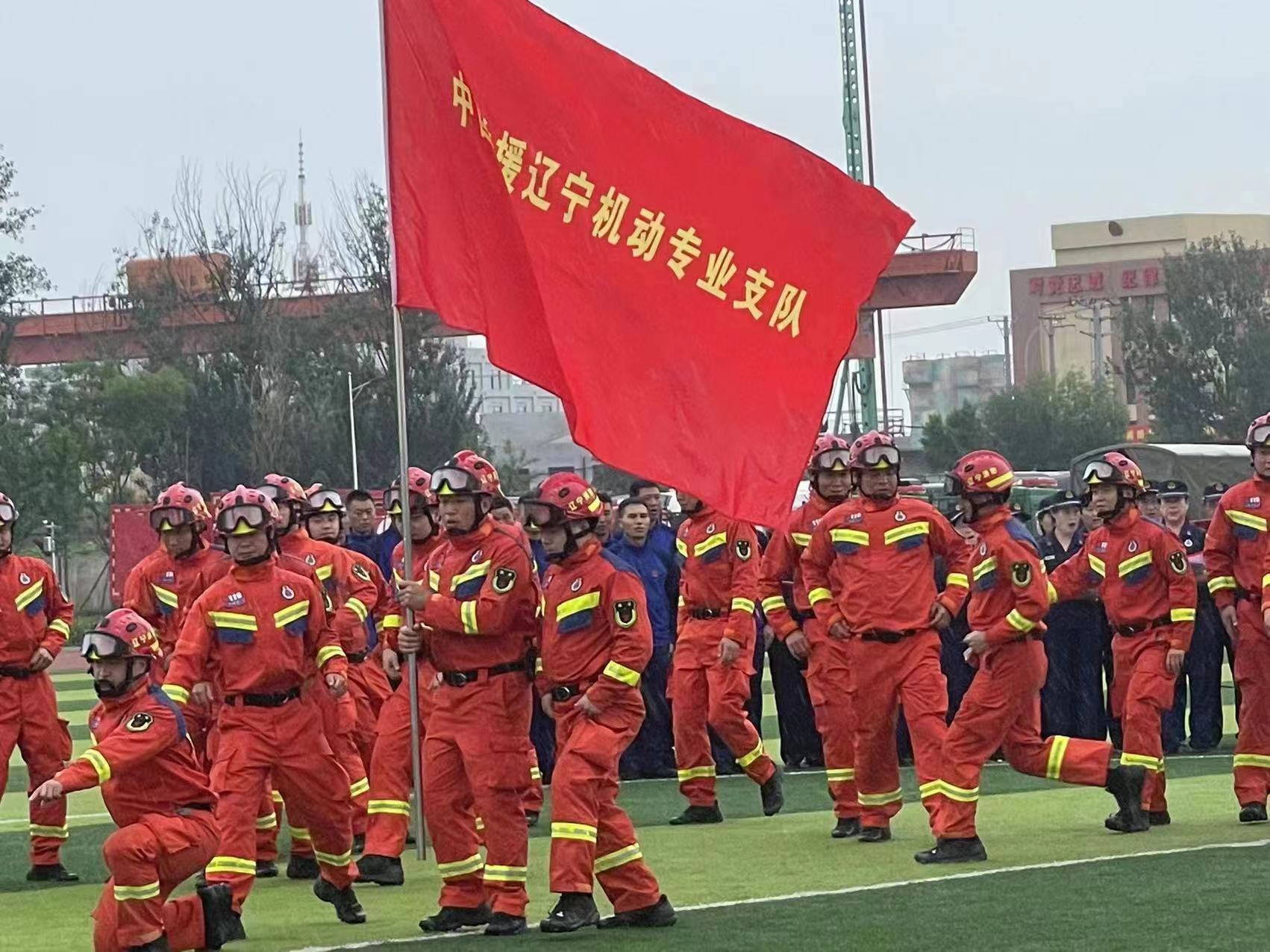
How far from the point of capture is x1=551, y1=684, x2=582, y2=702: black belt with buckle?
1079 cm

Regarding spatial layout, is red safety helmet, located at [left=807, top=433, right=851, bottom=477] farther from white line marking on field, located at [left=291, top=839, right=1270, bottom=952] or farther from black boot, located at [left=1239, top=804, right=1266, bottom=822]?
white line marking on field, located at [left=291, top=839, right=1270, bottom=952]

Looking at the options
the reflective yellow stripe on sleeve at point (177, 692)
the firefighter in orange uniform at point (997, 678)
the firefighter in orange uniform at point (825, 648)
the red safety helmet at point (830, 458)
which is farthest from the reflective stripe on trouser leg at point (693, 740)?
the reflective yellow stripe on sleeve at point (177, 692)

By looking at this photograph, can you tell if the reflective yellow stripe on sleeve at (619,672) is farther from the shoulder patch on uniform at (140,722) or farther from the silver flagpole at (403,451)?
the shoulder patch on uniform at (140,722)

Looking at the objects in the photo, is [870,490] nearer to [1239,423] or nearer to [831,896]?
[831,896]

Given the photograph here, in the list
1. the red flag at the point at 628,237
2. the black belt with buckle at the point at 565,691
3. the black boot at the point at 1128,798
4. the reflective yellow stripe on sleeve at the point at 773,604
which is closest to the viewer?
the red flag at the point at 628,237

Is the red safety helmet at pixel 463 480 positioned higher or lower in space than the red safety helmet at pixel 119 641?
higher

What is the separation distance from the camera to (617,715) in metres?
10.7

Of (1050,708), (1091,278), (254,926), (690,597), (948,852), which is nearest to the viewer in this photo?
(254,926)

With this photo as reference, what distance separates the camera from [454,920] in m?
10.8

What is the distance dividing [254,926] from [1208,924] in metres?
4.31

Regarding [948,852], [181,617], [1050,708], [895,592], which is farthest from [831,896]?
[1050,708]

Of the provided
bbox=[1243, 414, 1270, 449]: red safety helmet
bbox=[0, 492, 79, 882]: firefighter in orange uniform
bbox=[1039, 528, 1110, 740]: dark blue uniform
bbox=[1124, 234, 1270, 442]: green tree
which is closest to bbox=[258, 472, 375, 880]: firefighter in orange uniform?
bbox=[0, 492, 79, 882]: firefighter in orange uniform

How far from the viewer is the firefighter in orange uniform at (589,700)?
10.4 meters

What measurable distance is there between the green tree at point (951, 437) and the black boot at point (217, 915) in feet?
231
